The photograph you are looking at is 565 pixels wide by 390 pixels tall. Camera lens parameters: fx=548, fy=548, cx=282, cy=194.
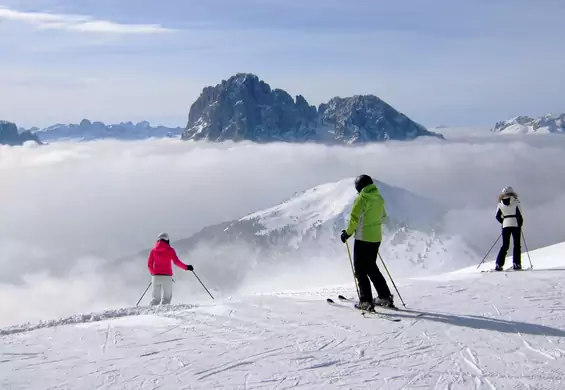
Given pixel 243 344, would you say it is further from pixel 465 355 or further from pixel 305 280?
pixel 305 280

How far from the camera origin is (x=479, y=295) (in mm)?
12609

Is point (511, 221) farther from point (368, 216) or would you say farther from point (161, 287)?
point (161, 287)

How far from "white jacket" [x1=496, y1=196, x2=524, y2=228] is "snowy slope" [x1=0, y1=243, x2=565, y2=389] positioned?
356 cm

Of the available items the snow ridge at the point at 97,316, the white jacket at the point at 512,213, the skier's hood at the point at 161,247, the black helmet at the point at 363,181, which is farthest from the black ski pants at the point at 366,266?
the white jacket at the point at 512,213

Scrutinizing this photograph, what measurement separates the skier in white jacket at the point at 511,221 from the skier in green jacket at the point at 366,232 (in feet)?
21.6

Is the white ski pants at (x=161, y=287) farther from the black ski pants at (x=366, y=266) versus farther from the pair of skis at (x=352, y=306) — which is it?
the black ski pants at (x=366, y=266)

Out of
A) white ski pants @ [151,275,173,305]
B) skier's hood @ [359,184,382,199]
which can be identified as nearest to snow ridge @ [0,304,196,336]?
white ski pants @ [151,275,173,305]

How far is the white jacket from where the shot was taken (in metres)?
16.0

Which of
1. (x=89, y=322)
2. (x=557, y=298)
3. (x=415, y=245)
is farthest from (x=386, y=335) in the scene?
(x=415, y=245)

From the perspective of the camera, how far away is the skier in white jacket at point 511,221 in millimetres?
15953

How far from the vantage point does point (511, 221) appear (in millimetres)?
16062

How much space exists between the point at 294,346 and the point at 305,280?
16836 centimetres

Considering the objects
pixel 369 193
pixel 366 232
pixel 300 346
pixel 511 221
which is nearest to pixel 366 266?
pixel 366 232

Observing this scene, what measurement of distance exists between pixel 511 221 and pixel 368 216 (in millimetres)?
7323
